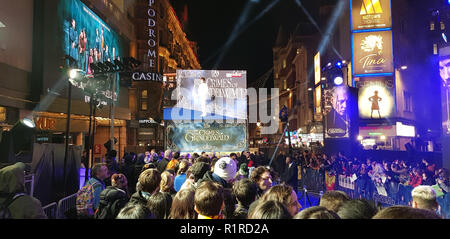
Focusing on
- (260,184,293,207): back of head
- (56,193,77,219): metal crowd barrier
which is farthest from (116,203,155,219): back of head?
(56,193,77,219): metal crowd barrier

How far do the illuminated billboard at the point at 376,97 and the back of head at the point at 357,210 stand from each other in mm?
35189

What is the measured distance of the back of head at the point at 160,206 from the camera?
14.6 ft

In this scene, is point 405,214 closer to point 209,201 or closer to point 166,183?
point 209,201

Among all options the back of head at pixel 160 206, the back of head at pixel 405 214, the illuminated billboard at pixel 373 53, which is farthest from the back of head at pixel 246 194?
the illuminated billboard at pixel 373 53

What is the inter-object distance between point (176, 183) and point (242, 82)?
23051mm

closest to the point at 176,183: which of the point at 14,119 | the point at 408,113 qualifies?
the point at 14,119

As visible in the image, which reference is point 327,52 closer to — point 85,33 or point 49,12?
point 85,33

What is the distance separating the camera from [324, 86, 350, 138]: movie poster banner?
26.2 meters

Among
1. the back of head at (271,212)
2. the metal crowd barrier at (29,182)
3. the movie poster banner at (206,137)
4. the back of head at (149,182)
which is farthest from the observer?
the movie poster banner at (206,137)

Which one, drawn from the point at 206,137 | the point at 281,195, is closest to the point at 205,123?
the point at 206,137

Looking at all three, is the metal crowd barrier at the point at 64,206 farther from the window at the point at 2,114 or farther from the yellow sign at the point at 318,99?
the yellow sign at the point at 318,99

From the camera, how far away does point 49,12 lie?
2089 centimetres

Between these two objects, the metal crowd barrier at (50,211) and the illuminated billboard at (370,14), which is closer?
the metal crowd barrier at (50,211)

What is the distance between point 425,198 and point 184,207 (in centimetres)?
291
